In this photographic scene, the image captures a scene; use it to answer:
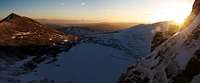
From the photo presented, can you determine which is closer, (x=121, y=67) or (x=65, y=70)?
(x=65, y=70)

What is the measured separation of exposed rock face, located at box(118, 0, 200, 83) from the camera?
16328 mm

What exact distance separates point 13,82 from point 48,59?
26379mm

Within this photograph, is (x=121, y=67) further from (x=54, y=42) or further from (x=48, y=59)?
(x=54, y=42)

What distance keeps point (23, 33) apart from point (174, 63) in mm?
124787

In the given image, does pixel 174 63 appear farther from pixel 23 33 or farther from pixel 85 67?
pixel 23 33

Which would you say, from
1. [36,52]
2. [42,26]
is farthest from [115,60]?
[42,26]

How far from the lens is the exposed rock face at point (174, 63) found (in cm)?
A: 1633

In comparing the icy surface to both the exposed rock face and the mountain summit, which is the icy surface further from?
the exposed rock face

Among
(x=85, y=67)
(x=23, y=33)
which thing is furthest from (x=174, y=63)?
(x=23, y=33)

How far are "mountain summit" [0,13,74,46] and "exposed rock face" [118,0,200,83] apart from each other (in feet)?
312

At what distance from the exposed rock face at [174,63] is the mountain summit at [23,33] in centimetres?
9501

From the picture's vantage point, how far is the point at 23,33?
137875mm

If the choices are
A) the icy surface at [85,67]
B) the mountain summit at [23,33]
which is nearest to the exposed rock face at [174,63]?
the icy surface at [85,67]

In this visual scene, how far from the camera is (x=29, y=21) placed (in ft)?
531
